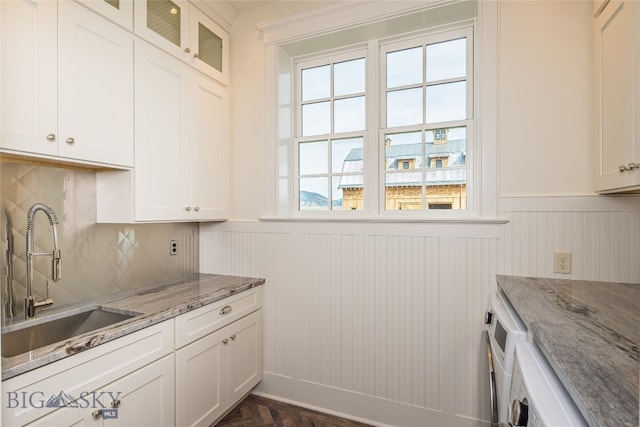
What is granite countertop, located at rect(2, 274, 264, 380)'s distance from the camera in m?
1.07

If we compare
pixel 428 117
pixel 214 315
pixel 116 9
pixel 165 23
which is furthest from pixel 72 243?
pixel 428 117

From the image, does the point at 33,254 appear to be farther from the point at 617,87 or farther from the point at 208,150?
the point at 617,87

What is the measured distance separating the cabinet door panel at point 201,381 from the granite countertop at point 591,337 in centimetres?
154

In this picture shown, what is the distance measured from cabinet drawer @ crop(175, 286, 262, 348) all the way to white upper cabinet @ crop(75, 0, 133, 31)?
1.50m

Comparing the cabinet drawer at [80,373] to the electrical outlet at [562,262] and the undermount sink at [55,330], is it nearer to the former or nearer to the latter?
the undermount sink at [55,330]

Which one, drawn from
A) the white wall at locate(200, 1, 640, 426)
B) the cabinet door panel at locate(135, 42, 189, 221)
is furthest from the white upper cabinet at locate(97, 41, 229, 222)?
the white wall at locate(200, 1, 640, 426)

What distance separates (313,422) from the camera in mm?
1999

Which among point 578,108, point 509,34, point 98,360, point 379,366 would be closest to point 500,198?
point 578,108

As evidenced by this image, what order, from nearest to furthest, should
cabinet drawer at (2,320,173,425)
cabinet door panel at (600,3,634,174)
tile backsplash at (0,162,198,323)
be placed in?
cabinet drawer at (2,320,173,425) → cabinet door panel at (600,3,634,174) → tile backsplash at (0,162,198,323)

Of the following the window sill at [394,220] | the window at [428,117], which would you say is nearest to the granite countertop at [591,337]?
the window sill at [394,220]

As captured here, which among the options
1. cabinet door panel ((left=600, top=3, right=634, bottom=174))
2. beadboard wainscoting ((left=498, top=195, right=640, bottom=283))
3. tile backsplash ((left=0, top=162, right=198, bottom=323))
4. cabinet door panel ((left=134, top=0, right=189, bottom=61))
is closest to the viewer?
cabinet door panel ((left=600, top=3, right=634, bottom=174))

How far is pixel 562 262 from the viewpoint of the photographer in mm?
1654

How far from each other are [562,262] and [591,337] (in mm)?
886

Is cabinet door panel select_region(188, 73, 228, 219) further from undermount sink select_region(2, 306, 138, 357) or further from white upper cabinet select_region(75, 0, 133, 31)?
undermount sink select_region(2, 306, 138, 357)
